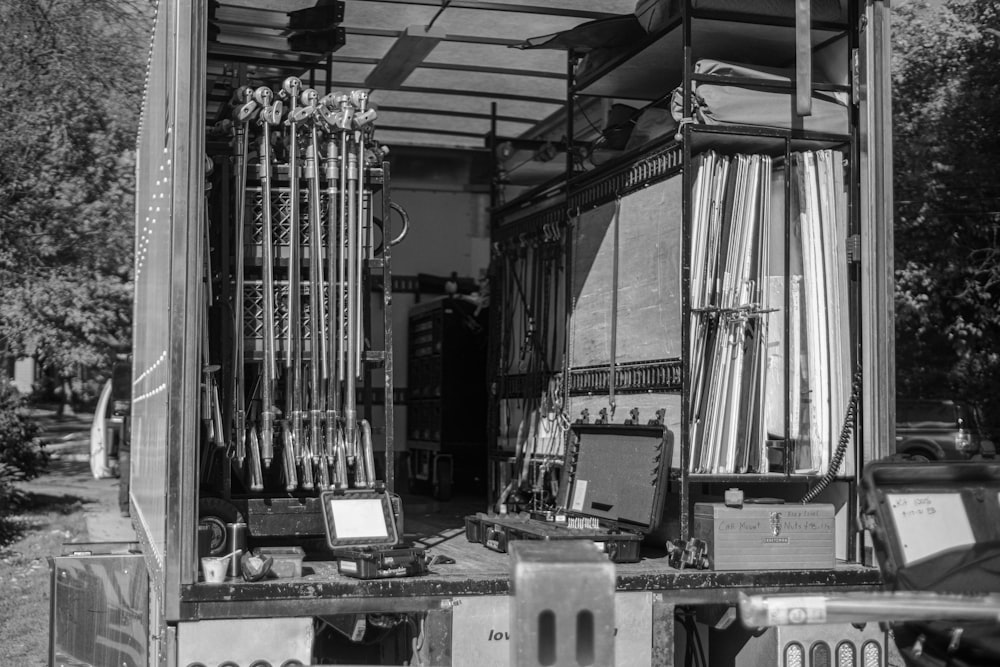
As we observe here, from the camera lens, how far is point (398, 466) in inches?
406

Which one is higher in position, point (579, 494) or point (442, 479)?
point (579, 494)

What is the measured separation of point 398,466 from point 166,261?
222 inches

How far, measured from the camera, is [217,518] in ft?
16.6

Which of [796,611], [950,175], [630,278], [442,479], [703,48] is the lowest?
[442,479]

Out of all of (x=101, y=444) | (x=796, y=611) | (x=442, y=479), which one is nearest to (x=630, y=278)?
(x=796, y=611)

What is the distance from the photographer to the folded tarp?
5.49 metres

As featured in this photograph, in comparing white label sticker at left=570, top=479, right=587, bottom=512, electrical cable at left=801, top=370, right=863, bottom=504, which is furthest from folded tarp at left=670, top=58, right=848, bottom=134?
white label sticker at left=570, top=479, right=587, bottom=512

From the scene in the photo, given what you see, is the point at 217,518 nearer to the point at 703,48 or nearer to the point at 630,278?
the point at 630,278

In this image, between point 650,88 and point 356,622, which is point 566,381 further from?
point 356,622

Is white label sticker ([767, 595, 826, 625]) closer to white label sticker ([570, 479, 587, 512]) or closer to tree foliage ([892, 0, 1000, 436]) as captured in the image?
white label sticker ([570, 479, 587, 512])

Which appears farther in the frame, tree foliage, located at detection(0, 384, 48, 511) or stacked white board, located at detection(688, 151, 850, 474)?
tree foliage, located at detection(0, 384, 48, 511)

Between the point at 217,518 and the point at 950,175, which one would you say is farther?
the point at 950,175

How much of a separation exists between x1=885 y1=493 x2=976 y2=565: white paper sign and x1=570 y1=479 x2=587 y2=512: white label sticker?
2388mm

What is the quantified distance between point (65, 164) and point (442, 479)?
8.25m
